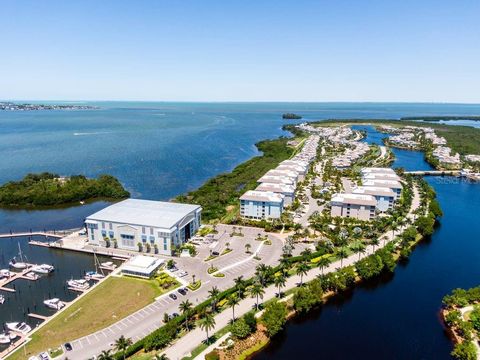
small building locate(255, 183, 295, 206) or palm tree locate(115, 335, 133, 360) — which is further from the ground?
small building locate(255, 183, 295, 206)

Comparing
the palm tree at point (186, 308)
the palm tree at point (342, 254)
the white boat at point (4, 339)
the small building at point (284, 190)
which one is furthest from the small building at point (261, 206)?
the white boat at point (4, 339)

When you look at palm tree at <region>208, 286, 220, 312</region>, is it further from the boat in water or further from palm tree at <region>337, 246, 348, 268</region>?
palm tree at <region>337, 246, 348, 268</region>

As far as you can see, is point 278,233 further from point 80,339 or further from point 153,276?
point 80,339

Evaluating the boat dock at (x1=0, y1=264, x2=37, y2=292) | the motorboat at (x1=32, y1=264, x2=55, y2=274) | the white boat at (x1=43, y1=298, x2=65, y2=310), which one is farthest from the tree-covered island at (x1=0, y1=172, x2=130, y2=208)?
the white boat at (x1=43, y1=298, x2=65, y2=310)

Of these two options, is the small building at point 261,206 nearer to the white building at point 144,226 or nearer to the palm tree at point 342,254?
the white building at point 144,226

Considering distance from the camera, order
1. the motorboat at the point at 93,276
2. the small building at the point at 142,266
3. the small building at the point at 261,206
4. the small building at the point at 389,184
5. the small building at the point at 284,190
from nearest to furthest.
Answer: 1. the small building at the point at 142,266
2. the motorboat at the point at 93,276
3. the small building at the point at 261,206
4. the small building at the point at 284,190
5. the small building at the point at 389,184

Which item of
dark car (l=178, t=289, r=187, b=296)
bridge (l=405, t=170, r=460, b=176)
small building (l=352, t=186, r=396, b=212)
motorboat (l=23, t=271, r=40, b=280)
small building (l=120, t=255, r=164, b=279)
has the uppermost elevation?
small building (l=352, t=186, r=396, b=212)

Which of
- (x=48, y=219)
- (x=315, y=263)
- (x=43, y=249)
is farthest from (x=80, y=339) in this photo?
(x=48, y=219)
